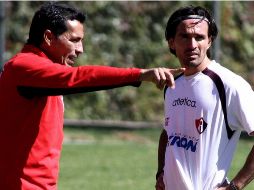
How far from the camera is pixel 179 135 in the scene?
479 centimetres

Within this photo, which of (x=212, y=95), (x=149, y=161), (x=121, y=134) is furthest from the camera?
(x=121, y=134)

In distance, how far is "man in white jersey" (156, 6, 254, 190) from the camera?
4.65m

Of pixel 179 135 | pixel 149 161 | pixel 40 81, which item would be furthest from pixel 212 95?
pixel 149 161

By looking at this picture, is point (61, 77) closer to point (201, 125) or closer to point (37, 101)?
point (37, 101)

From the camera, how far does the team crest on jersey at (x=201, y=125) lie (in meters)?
4.68

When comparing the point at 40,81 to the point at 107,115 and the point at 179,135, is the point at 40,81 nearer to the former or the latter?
the point at 179,135

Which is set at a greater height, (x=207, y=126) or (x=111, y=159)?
(x=207, y=126)

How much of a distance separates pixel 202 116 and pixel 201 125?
5 centimetres

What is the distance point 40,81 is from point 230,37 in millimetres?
12821

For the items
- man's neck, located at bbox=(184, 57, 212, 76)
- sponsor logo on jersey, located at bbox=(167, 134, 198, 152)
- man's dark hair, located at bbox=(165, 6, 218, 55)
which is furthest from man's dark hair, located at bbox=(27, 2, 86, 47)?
sponsor logo on jersey, located at bbox=(167, 134, 198, 152)

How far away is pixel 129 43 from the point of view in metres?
16.6

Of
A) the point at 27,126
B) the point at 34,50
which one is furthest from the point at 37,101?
the point at 34,50

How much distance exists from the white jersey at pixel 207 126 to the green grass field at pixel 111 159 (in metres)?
4.93

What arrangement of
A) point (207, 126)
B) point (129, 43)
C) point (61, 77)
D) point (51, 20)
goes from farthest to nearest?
point (129, 43) → point (207, 126) → point (51, 20) → point (61, 77)
